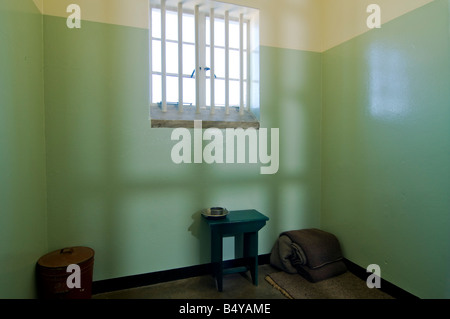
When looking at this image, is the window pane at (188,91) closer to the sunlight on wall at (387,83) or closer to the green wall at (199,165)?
the green wall at (199,165)

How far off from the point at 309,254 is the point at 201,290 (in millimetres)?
977

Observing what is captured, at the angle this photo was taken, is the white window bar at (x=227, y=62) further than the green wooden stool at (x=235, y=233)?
Yes

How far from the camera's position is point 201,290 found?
2072mm

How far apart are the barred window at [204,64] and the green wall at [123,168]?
0.18 meters

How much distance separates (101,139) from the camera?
1982mm

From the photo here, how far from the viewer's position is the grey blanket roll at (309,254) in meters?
2.19

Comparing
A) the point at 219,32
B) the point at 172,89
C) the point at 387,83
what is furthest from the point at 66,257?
the point at 387,83

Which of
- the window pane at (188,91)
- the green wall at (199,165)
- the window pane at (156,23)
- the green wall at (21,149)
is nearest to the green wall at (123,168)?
the green wall at (199,165)

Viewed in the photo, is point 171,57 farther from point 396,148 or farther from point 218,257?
point 396,148

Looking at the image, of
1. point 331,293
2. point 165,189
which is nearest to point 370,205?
point 331,293

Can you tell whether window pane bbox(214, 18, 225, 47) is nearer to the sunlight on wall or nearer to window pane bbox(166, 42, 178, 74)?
window pane bbox(166, 42, 178, 74)

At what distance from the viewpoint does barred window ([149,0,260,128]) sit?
2.24 metres

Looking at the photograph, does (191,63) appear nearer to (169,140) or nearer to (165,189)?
(169,140)

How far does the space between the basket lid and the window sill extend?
108 centimetres
